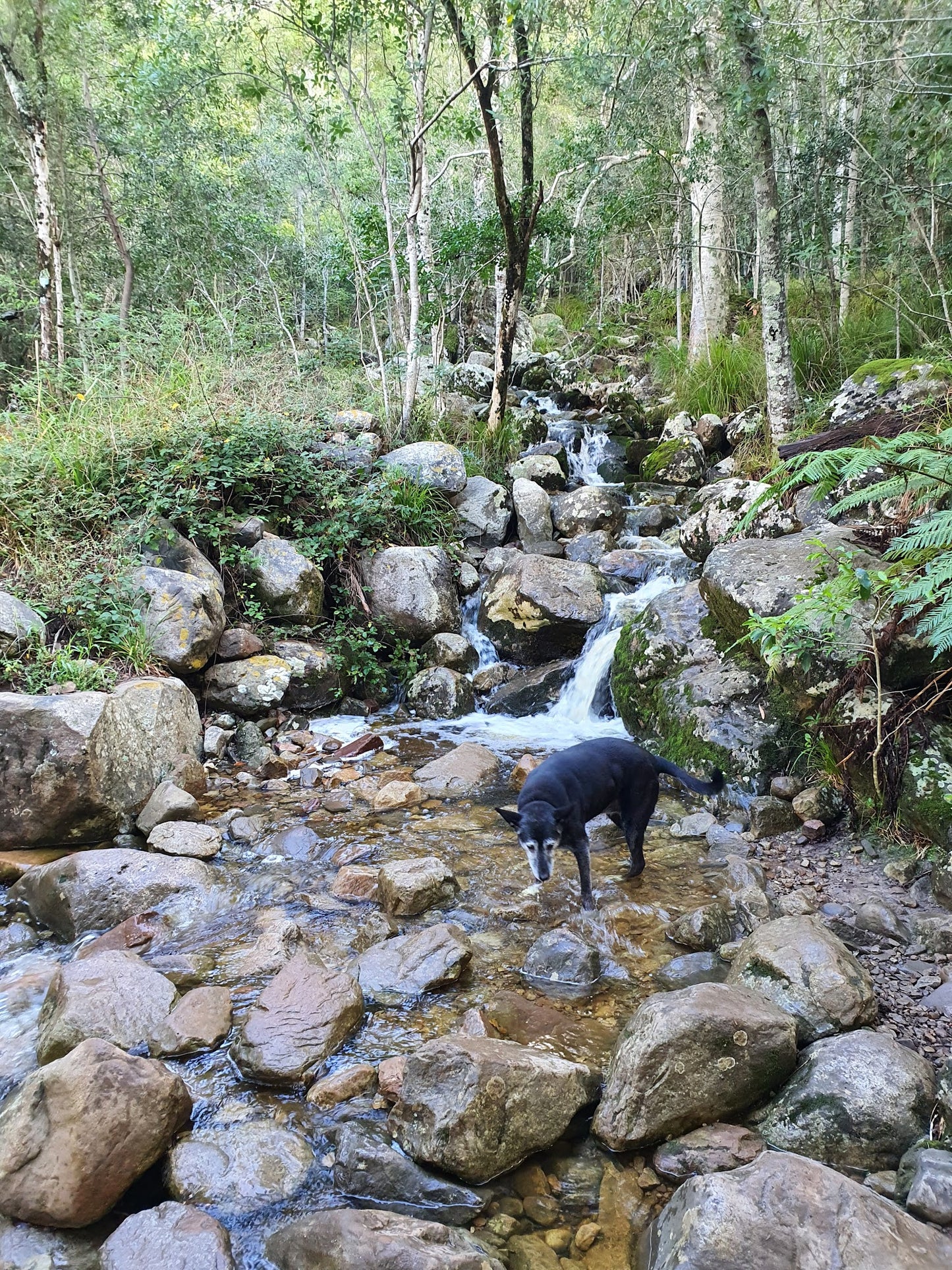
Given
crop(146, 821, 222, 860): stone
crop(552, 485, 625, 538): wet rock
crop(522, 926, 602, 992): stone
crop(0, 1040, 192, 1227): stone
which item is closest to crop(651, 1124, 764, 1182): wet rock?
crop(522, 926, 602, 992): stone

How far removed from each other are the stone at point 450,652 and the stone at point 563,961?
176 inches

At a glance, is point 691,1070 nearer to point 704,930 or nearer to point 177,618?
point 704,930

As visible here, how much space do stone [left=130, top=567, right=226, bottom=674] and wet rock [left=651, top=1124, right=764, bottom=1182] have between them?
5.46m

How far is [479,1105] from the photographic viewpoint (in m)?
2.54

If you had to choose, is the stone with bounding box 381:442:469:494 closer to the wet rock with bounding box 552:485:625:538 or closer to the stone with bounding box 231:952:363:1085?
the wet rock with bounding box 552:485:625:538

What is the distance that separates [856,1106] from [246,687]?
5.84 metres

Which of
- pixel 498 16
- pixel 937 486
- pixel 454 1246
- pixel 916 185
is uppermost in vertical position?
pixel 498 16

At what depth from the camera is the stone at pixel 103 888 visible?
4.14 meters

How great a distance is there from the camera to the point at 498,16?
30.9 feet

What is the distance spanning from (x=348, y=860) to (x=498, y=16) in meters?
10.7

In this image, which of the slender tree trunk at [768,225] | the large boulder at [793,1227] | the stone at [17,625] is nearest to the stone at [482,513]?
the slender tree trunk at [768,225]

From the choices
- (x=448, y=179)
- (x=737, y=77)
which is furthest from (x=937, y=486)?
(x=448, y=179)

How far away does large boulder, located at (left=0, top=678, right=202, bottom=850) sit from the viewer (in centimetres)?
478

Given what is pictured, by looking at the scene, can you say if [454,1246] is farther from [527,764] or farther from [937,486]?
[937,486]
